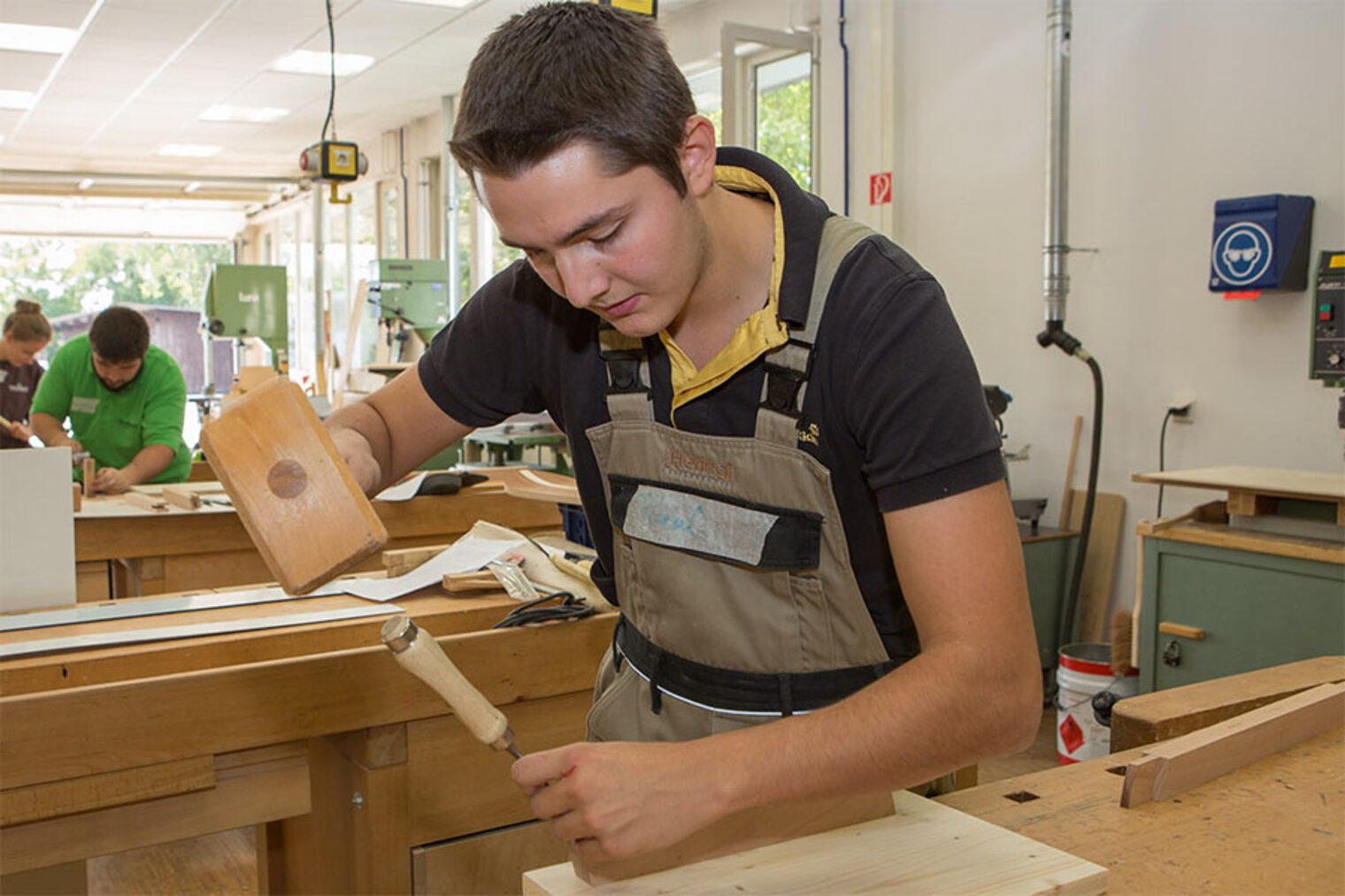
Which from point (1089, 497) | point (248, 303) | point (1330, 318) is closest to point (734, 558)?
point (1330, 318)

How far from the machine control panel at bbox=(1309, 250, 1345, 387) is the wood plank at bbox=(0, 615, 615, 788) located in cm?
213

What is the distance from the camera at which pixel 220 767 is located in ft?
5.38

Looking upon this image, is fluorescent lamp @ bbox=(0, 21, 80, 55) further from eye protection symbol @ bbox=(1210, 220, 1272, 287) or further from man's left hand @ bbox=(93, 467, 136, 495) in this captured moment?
eye protection symbol @ bbox=(1210, 220, 1272, 287)

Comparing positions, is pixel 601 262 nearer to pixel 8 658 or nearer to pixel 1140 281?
pixel 8 658

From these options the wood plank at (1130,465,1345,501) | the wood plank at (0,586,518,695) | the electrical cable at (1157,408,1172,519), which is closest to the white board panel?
the wood plank at (0,586,518,695)

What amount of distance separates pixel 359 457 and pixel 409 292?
5.31m

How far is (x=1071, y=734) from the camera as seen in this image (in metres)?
3.42

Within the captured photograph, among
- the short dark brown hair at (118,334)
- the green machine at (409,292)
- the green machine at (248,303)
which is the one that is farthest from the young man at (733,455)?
the green machine at (248,303)

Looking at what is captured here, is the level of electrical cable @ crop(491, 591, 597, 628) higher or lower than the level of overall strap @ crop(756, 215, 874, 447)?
lower

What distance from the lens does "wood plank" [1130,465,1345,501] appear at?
2697 millimetres

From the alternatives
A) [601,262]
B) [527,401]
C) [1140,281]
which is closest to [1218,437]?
[1140,281]

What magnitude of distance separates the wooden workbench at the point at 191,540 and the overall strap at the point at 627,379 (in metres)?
1.81

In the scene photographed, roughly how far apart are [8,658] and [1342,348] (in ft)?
9.92

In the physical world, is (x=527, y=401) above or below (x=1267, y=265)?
below
